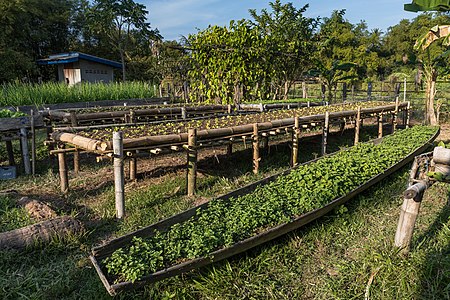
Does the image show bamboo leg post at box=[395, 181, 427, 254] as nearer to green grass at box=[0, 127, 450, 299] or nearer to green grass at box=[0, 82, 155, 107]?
green grass at box=[0, 127, 450, 299]

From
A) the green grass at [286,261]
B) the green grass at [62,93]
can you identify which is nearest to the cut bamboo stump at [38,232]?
the green grass at [286,261]

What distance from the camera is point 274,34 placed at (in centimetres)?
1544

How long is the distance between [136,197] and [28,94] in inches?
359

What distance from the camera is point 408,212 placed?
3.32m

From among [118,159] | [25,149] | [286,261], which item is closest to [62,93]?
[25,149]

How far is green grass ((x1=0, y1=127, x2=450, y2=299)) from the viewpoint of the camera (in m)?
3.37

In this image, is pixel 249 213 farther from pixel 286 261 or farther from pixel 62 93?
pixel 62 93

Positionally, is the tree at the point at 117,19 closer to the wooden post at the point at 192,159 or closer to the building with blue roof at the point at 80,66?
the building with blue roof at the point at 80,66

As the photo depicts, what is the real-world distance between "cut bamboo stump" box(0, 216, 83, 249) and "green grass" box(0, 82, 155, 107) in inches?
371

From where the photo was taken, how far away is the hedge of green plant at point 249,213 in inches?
128

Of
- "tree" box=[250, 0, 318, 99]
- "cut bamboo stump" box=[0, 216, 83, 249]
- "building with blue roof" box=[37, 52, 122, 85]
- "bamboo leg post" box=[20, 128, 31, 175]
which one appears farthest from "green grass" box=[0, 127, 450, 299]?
"building with blue roof" box=[37, 52, 122, 85]

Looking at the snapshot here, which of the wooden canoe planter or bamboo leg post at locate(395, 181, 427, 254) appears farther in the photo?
bamboo leg post at locate(395, 181, 427, 254)

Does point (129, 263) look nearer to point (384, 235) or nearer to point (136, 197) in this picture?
point (136, 197)

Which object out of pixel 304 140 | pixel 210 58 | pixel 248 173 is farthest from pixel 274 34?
pixel 248 173
